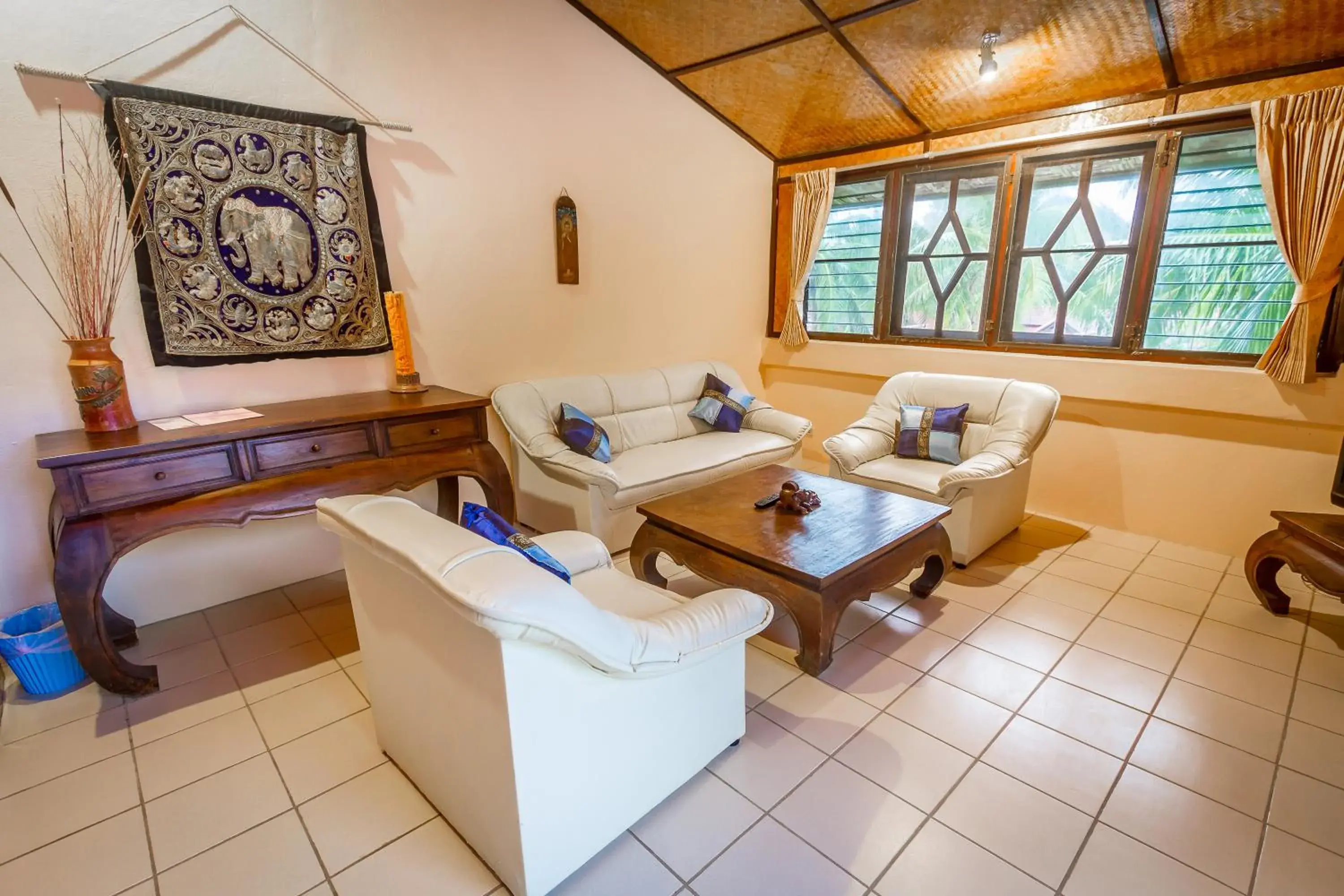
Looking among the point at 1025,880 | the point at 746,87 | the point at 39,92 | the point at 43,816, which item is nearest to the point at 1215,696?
the point at 1025,880

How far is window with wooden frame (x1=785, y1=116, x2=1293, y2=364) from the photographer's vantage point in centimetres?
313

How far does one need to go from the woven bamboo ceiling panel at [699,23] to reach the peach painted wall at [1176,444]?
2.22 meters

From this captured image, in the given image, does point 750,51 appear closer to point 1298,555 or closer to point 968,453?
point 968,453

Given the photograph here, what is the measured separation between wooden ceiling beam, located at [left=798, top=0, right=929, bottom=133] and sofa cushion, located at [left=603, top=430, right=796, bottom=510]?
7.22 ft

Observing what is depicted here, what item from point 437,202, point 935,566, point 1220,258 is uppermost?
point 437,202

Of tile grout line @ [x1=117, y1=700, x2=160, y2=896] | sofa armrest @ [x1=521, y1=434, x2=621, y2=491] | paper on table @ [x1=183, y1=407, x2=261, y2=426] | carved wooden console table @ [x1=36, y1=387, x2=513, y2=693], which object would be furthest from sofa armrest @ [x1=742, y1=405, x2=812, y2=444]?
tile grout line @ [x1=117, y1=700, x2=160, y2=896]

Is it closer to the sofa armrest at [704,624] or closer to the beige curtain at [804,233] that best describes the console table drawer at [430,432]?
the sofa armrest at [704,624]

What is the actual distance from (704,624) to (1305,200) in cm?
351

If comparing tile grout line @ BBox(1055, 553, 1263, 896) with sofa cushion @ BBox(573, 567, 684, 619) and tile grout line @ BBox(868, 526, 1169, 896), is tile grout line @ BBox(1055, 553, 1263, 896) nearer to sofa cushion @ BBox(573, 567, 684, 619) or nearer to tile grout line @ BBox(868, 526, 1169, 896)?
tile grout line @ BBox(868, 526, 1169, 896)

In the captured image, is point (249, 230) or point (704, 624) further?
point (249, 230)

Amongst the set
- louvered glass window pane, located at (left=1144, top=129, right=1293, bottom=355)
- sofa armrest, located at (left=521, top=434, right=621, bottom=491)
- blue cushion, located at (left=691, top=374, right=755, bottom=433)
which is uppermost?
louvered glass window pane, located at (left=1144, top=129, right=1293, bottom=355)

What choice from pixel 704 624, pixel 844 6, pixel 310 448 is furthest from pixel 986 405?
pixel 310 448

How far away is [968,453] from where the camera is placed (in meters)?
3.59

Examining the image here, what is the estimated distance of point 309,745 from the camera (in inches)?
77.0
